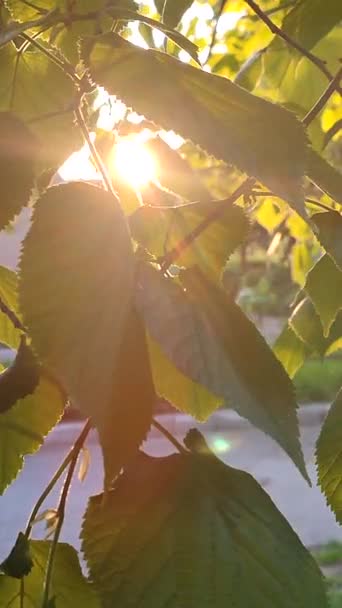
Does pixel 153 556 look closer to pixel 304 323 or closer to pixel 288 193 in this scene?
pixel 288 193

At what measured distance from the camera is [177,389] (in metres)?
0.34

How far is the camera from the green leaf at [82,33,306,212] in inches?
11.0

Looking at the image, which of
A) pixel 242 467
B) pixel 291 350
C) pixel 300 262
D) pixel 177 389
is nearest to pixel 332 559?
pixel 242 467

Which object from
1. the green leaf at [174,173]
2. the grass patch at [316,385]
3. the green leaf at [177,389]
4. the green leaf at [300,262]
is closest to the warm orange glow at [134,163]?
the green leaf at [174,173]

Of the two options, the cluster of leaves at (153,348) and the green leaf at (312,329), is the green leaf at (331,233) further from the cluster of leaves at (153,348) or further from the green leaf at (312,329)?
the green leaf at (312,329)

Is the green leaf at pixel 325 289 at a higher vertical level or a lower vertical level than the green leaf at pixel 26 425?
higher

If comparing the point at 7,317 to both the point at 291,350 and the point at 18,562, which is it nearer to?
the point at 18,562

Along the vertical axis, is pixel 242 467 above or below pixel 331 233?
below

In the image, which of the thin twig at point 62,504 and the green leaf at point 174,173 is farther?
the green leaf at point 174,173

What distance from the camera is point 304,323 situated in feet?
1.79

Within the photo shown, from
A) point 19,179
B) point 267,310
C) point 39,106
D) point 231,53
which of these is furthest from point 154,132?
point 267,310

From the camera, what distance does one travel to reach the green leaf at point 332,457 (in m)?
0.37

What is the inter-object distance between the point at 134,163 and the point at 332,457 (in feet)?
0.57

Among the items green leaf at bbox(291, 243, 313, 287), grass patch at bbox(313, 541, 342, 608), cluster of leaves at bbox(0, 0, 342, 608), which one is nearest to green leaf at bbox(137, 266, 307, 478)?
cluster of leaves at bbox(0, 0, 342, 608)
